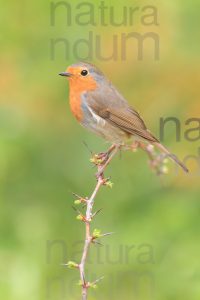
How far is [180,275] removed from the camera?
4.16m

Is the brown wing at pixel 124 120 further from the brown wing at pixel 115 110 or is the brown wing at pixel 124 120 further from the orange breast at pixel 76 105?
the orange breast at pixel 76 105

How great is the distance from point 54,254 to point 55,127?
1.23 metres

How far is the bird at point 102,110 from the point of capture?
4914 millimetres

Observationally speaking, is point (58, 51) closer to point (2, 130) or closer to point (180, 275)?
point (2, 130)

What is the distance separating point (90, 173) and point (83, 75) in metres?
0.85

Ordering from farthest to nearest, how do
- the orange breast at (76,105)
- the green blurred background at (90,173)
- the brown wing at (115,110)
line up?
the brown wing at (115,110) < the orange breast at (76,105) < the green blurred background at (90,173)

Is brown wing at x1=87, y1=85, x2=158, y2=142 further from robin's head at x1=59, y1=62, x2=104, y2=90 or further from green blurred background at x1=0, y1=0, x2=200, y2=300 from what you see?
green blurred background at x1=0, y1=0, x2=200, y2=300

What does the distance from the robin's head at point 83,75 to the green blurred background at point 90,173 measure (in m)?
0.61

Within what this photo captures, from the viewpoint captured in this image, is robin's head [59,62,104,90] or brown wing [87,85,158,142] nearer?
robin's head [59,62,104,90]

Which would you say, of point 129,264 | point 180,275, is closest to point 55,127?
point 129,264

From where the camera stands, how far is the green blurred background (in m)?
4.43

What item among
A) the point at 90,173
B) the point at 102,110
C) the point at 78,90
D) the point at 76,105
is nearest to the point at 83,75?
the point at 78,90

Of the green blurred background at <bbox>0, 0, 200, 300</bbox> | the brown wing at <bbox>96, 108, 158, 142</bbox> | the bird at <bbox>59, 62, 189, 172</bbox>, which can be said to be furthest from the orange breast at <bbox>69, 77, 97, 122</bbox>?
the green blurred background at <bbox>0, 0, 200, 300</bbox>

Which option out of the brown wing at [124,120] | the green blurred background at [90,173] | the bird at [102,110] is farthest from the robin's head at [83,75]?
the green blurred background at [90,173]
